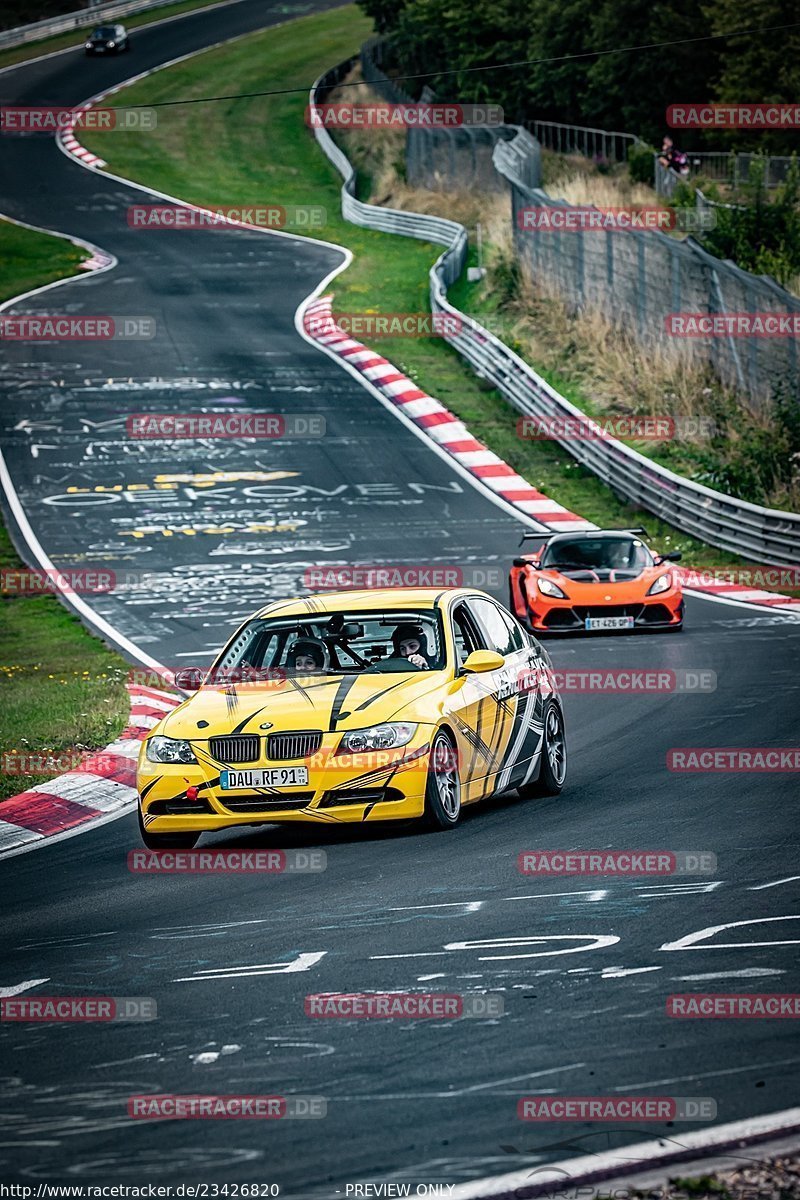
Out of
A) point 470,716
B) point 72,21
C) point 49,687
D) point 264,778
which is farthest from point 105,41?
point 264,778

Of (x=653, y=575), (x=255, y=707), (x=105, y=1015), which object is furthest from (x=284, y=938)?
(x=653, y=575)

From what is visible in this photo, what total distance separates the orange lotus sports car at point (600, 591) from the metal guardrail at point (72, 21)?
78.7 metres

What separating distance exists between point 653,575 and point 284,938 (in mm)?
13941

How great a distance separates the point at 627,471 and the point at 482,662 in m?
19.4

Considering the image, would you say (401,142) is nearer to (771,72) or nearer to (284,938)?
(771,72)

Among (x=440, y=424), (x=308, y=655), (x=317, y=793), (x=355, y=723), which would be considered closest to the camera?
(x=317, y=793)

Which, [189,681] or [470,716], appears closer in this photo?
[470,716]

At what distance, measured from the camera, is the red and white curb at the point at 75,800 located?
493 inches

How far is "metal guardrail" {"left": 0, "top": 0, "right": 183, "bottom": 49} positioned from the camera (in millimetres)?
95250

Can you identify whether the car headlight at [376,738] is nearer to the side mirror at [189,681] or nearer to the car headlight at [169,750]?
the car headlight at [169,750]

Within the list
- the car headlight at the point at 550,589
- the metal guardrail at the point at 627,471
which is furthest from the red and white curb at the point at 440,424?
the car headlight at the point at 550,589

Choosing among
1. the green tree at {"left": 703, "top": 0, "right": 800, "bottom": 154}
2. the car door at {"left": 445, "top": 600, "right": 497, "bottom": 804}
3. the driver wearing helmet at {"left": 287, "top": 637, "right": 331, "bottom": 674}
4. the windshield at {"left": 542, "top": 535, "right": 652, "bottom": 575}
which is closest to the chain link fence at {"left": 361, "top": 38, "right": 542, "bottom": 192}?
the green tree at {"left": 703, "top": 0, "right": 800, "bottom": 154}

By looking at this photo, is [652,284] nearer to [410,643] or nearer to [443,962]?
[410,643]

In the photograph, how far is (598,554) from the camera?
74.8ft
